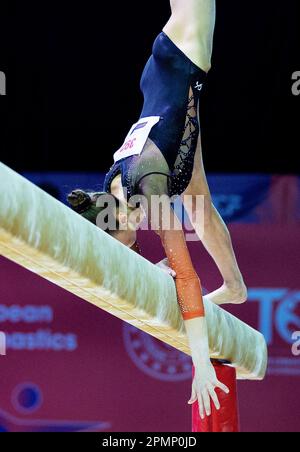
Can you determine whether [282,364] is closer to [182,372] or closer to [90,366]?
[182,372]

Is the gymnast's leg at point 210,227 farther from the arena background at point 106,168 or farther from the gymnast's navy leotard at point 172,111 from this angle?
the arena background at point 106,168

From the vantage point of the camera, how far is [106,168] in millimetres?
6777

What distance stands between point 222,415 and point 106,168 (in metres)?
3.77

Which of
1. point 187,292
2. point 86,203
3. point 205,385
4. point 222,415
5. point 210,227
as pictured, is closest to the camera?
point 205,385

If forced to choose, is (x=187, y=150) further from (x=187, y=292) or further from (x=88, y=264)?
(x=88, y=264)

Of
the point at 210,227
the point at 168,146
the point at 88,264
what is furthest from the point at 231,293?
the point at 88,264

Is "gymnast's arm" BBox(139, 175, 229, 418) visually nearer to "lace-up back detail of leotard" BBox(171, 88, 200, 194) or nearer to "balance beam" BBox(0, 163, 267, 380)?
"balance beam" BBox(0, 163, 267, 380)

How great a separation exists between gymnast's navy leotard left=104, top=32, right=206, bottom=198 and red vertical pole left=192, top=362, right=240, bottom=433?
0.81 metres

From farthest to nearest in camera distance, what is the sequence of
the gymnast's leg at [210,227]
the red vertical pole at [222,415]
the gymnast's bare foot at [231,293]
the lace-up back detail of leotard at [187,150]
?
the gymnast's bare foot at [231,293] < the gymnast's leg at [210,227] < the red vertical pole at [222,415] < the lace-up back detail of leotard at [187,150]

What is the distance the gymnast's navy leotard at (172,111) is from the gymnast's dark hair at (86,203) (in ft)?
0.41

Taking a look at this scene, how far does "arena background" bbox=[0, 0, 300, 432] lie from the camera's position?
219 inches

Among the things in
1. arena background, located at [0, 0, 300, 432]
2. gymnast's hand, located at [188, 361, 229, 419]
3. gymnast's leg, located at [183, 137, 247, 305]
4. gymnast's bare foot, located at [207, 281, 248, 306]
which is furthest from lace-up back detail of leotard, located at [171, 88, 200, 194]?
arena background, located at [0, 0, 300, 432]

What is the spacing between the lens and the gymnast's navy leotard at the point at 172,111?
2984mm

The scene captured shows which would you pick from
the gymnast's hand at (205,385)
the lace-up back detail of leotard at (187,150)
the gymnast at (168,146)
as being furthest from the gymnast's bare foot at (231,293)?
the gymnast's hand at (205,385)
